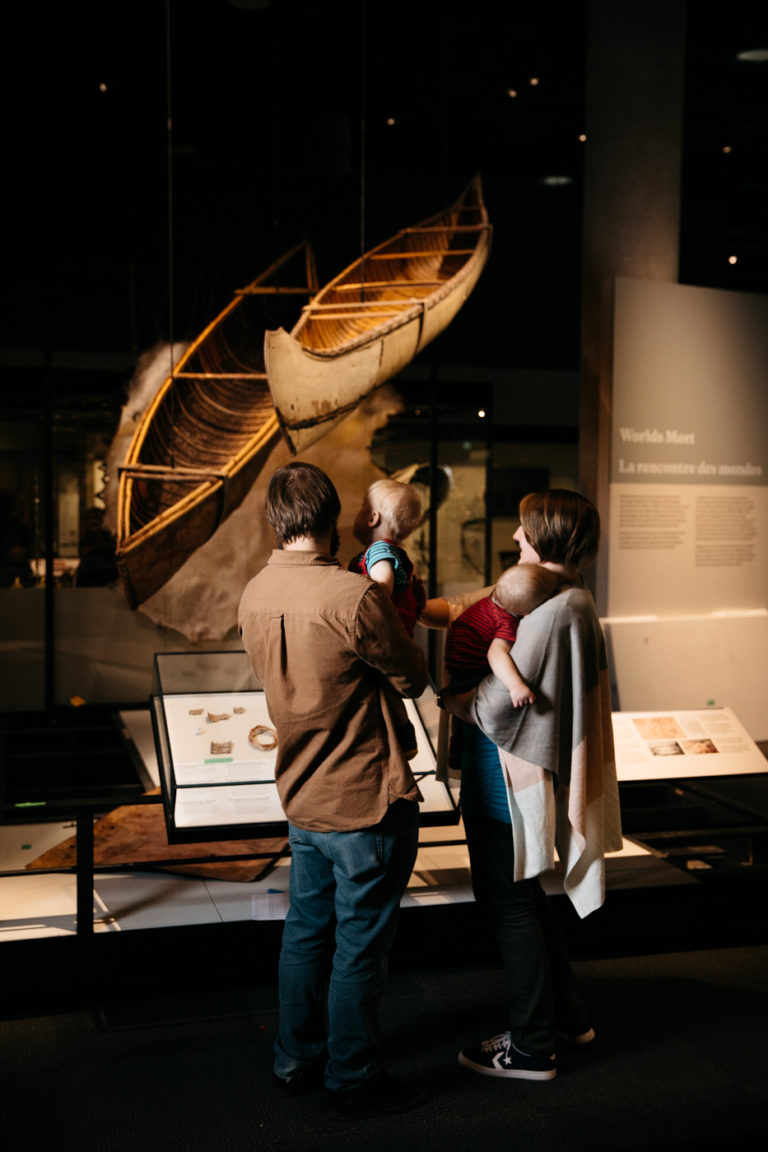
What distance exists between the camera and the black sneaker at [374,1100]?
2.36 m

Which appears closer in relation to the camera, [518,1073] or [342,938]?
[342,938]

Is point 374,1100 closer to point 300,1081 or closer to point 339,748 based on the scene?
point 300,1081

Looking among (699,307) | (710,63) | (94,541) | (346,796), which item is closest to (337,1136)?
(346,796)

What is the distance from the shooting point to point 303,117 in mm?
6711

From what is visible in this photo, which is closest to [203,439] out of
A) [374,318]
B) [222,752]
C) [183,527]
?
[183,527]

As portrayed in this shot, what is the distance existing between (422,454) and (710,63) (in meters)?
3.15

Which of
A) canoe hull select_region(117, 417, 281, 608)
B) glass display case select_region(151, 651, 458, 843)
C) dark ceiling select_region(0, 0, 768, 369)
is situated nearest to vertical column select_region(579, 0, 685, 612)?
dark ceiling select_region(0, 0, 768, 369)

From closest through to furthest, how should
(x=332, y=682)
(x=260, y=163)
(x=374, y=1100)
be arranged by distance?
(x=332, y=682)
(x=374, y=1100)
(x=260, y=163)

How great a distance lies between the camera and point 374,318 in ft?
19.6

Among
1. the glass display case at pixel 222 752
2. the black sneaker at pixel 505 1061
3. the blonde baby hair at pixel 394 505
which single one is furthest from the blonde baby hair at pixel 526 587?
the black sneaker at pixel 505 1061

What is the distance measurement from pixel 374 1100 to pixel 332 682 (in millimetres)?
979

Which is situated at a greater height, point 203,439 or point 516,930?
point 203,439

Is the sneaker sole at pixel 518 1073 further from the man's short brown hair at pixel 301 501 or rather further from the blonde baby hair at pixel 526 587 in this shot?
the man's short brown hair at pixel 301 501

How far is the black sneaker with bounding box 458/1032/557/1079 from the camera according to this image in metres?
2.54
